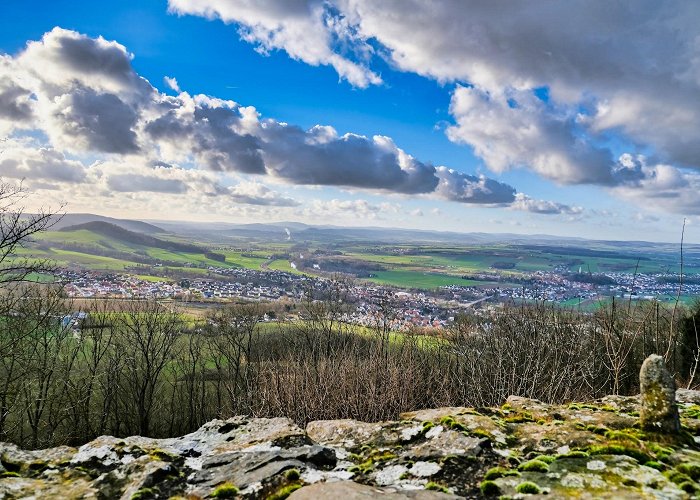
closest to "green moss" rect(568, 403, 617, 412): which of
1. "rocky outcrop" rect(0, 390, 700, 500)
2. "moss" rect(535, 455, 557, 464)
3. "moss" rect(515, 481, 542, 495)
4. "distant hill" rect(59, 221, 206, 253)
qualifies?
"rocky outcrop" rect(0, 390, 700, 500)

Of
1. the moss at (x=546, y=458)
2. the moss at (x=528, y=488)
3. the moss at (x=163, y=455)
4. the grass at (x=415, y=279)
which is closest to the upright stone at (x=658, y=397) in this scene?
the moss at (x=546, y=458)

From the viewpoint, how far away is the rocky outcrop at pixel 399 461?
6250 mm

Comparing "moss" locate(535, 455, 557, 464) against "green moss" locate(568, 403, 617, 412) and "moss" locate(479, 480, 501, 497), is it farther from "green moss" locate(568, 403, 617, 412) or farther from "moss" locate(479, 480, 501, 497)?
"green moss" locate(568, 403, 617, 412)

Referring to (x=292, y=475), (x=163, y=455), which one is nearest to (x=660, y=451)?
(x=292, y=475)

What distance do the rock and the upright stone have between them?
474 cm

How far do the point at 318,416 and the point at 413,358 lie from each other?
10.7 meters

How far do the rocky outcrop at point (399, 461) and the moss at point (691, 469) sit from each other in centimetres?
2

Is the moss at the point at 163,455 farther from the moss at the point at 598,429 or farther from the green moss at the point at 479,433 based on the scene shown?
the moss at the point at 598,429

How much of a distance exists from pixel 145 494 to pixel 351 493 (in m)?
3.90

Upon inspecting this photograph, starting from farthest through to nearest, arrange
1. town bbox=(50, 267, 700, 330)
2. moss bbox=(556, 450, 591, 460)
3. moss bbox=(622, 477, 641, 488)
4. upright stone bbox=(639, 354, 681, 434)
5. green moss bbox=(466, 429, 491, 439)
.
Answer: town bbox=(50, 267, 700, 330) < green moss bbox=(466, 429, 491, 439) < upright stone bbox=(639, 354, 681, 434) < moss bbox=(556, 450, 591, 460) < moss bbox=(622, 477, 641, 488)

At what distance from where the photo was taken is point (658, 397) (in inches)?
297

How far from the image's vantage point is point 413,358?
109 feet

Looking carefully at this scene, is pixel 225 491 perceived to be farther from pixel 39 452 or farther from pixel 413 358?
pixel 413 358

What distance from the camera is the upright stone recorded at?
24.3 ft
